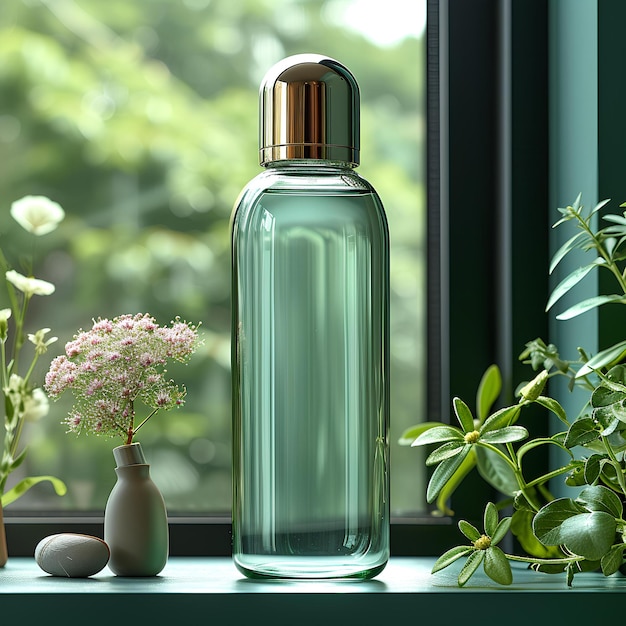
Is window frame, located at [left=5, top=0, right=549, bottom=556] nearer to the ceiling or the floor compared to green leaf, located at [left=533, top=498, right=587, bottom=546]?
nearer to the ceiling

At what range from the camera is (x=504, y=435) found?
0.82 meters

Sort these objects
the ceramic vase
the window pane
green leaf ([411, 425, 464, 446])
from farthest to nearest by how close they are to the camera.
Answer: the window pane → the ceramic vase → green leaf ([411, 425, 464, 446])

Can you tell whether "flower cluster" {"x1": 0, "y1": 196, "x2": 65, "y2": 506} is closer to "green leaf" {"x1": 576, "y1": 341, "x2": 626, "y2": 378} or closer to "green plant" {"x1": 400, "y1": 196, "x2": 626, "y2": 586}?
"green plant" {"x1": 400, "y1": 196, "x2": 626, "y2": 586}

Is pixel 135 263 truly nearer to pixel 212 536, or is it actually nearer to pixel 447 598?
pixel 212 536

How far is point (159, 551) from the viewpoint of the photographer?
2.89 feet

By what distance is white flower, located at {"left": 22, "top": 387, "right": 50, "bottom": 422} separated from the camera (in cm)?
102

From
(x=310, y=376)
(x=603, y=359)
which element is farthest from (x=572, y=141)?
(x=310, y=376)

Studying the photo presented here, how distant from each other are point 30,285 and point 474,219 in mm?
519

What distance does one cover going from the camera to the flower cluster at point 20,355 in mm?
1011

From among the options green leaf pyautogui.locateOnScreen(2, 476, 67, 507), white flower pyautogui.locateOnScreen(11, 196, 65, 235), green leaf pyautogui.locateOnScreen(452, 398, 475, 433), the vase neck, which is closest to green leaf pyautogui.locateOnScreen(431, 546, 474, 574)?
green leaf pyautogui.locateOnScreen(452, 398, 475, 433)

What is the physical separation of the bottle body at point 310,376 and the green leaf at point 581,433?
17cm

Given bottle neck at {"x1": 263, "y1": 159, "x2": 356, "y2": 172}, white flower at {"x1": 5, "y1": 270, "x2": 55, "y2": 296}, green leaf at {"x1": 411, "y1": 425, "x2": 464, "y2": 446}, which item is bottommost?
green leaf at {"x1": 411, "y1": 425, "x2": 464, "y2": 446}

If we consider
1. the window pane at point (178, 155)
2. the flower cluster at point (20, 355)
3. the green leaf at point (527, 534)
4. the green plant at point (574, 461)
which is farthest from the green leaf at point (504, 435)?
the flower cluster at point (20, 355)

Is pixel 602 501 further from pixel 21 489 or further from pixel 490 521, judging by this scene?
pixel 21 489
